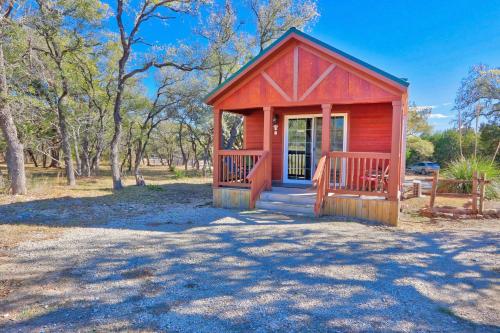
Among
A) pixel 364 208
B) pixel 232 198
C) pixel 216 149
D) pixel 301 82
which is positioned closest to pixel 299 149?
pixel 301 82

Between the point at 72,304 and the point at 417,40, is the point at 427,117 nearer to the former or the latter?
the point at 417,40

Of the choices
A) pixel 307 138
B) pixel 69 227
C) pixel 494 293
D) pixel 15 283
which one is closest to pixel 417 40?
pixel 307 138

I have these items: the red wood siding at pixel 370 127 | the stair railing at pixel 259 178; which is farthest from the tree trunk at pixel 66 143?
the red wood siding at pixel 370 127

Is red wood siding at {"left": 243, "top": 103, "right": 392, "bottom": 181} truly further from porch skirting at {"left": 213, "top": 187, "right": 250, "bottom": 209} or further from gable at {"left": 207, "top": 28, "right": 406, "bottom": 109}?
porch skirting at {"left": 213, "top": 187, "right": 250, "bottom": 209}

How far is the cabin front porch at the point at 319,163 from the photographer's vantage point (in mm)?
6805

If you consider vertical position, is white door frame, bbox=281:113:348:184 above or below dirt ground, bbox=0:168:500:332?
above

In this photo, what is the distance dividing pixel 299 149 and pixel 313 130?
2.37 ft

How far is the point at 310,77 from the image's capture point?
7594 millimetres

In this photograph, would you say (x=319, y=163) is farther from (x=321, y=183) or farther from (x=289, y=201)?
(x=289, y=201)

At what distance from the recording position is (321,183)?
711 centimetres

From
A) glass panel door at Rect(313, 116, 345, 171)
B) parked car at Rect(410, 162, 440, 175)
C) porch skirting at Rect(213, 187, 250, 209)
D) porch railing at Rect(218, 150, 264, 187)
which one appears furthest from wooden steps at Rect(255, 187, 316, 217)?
parked car at Rect(410, 162, 440, 175)

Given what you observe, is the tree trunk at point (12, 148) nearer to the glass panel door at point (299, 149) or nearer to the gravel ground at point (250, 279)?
the gravel ground at point (250, 279)

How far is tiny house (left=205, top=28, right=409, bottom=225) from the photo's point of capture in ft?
22.2

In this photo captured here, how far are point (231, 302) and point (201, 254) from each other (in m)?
1.52
